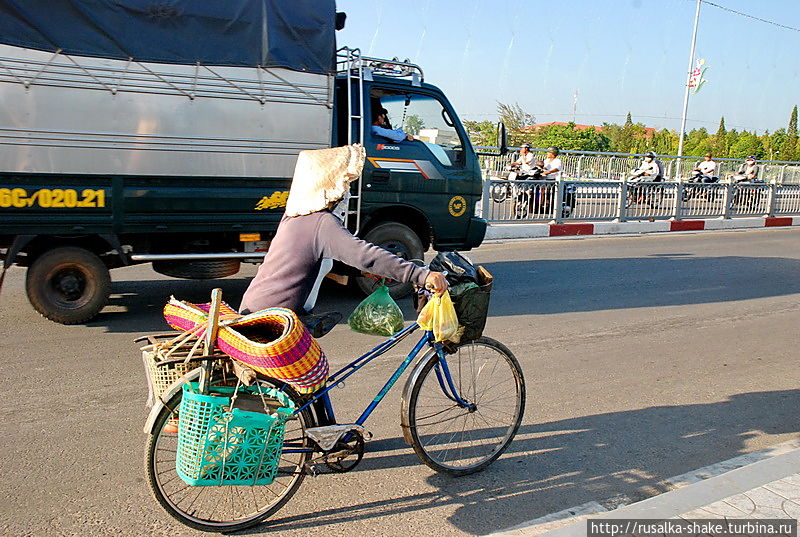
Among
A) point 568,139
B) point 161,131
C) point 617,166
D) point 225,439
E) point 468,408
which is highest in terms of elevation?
point 568,139

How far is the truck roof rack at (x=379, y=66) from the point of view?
7.52 metres

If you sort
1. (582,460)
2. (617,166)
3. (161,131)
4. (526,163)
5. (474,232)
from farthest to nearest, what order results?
1. (617,166)
2. (526,163)
3. (474,232)
4. (161,131)
5. (582,460)

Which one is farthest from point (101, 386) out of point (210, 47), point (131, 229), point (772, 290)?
point (772, 290)

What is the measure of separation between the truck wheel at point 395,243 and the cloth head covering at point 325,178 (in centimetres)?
447

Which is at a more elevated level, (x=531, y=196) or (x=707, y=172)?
(x=707, y=172)

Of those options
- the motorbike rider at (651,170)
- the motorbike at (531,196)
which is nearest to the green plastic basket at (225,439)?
the motorbike at (531,196)

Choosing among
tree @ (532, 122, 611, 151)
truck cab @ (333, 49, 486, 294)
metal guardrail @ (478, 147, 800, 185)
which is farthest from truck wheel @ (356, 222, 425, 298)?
tree @ (532, 122, 611, 151)

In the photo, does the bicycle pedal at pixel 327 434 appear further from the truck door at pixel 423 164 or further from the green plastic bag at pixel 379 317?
the truck door at pixel 423 164

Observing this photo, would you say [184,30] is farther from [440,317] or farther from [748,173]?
[748,173]

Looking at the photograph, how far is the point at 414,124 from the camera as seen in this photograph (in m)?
8.24

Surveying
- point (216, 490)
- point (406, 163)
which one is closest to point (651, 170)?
point (406, 163)

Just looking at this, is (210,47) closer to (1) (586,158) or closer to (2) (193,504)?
(2) (193,504)

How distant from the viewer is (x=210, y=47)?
657 cm

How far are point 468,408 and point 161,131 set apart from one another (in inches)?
162
